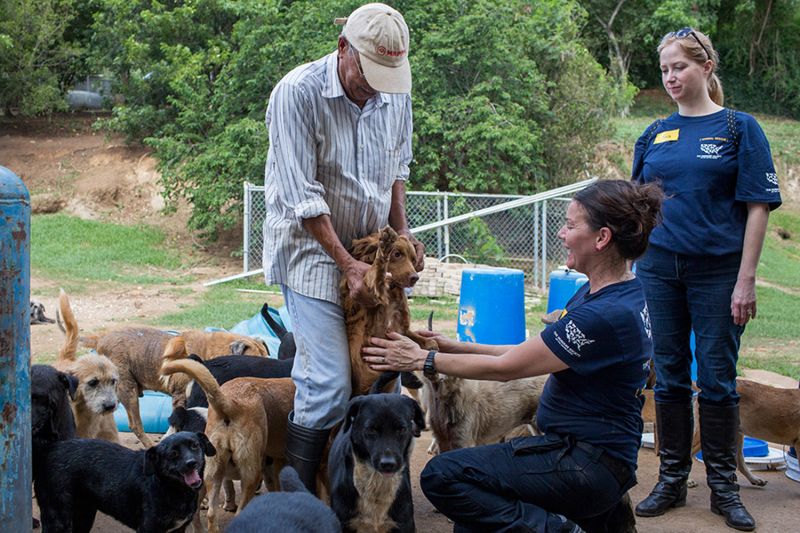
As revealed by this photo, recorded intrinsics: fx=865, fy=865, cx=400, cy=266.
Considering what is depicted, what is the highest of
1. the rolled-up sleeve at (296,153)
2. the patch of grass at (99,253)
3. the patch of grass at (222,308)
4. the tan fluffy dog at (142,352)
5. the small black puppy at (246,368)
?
the rolled-up sleeve at (296,153)

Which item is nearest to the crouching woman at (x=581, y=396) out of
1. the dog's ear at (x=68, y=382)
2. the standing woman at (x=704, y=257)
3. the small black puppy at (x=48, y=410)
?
the standing woman at (x=704, y=257)

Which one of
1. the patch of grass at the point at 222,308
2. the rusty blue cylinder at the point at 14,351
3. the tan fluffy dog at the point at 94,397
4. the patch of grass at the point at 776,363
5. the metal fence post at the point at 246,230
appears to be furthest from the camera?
the metal fence post at the point at 246,230

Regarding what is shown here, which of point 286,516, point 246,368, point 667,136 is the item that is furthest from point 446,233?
point 286,516

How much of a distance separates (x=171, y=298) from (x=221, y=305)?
134 centimetres

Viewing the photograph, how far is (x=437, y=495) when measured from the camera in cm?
382

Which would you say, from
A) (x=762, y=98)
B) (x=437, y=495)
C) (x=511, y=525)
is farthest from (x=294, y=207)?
→ (x=762, y=98)

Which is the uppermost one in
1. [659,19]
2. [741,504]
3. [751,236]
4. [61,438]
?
[659,19]

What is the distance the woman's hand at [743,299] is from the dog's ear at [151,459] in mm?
3090

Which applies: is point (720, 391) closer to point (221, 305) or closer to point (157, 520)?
point (157, 520)

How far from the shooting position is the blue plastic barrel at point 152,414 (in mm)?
6523

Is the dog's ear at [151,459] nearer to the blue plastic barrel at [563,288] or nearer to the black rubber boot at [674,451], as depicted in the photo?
the black rubber boot at [674,451]

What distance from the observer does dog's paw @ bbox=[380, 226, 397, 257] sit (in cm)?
384

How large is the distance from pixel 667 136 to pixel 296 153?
231 cm

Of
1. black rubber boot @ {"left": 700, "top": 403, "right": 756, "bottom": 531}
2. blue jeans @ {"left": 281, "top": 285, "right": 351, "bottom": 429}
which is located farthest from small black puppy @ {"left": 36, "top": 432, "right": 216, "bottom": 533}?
black rubber boot @ {"left": 700, "top": 403, "right": 756, "bottom": 531}
